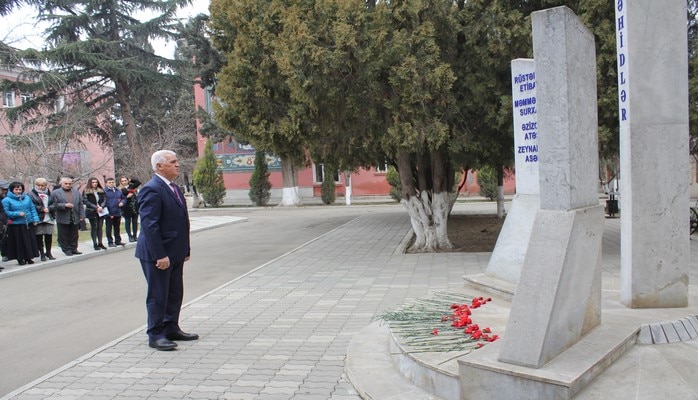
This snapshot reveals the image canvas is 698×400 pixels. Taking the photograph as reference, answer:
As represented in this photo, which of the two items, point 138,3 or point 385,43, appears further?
point 138,3

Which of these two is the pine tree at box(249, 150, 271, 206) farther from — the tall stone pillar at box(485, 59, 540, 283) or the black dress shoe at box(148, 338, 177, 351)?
the black dress shoe at box(148, 338, 177, 351)

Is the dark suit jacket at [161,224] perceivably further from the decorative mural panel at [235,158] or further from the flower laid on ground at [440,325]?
the decorative mural panel at [235,158]

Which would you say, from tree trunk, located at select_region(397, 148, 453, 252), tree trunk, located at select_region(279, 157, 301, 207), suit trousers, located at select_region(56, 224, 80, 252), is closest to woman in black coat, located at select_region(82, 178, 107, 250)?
suit trousers, located at select_region(56, 224, 80, 252)

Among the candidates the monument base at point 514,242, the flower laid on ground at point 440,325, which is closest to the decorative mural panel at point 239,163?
the monument base at point 514,242

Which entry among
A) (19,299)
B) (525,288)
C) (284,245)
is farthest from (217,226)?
(525,288)

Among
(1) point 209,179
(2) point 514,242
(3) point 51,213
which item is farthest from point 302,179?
(2) point 514,242

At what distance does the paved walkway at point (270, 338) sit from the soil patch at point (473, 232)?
1.84 metres

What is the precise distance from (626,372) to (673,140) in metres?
2.33

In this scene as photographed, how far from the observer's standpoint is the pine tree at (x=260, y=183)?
113ft

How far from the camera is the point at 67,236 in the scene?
13.2m

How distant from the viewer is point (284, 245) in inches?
571

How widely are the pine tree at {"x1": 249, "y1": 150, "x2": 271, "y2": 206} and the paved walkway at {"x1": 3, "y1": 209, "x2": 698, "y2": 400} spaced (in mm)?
24058

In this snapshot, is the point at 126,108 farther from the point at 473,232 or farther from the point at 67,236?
the point at 473,232

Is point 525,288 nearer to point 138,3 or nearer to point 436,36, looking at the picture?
point 436,36
